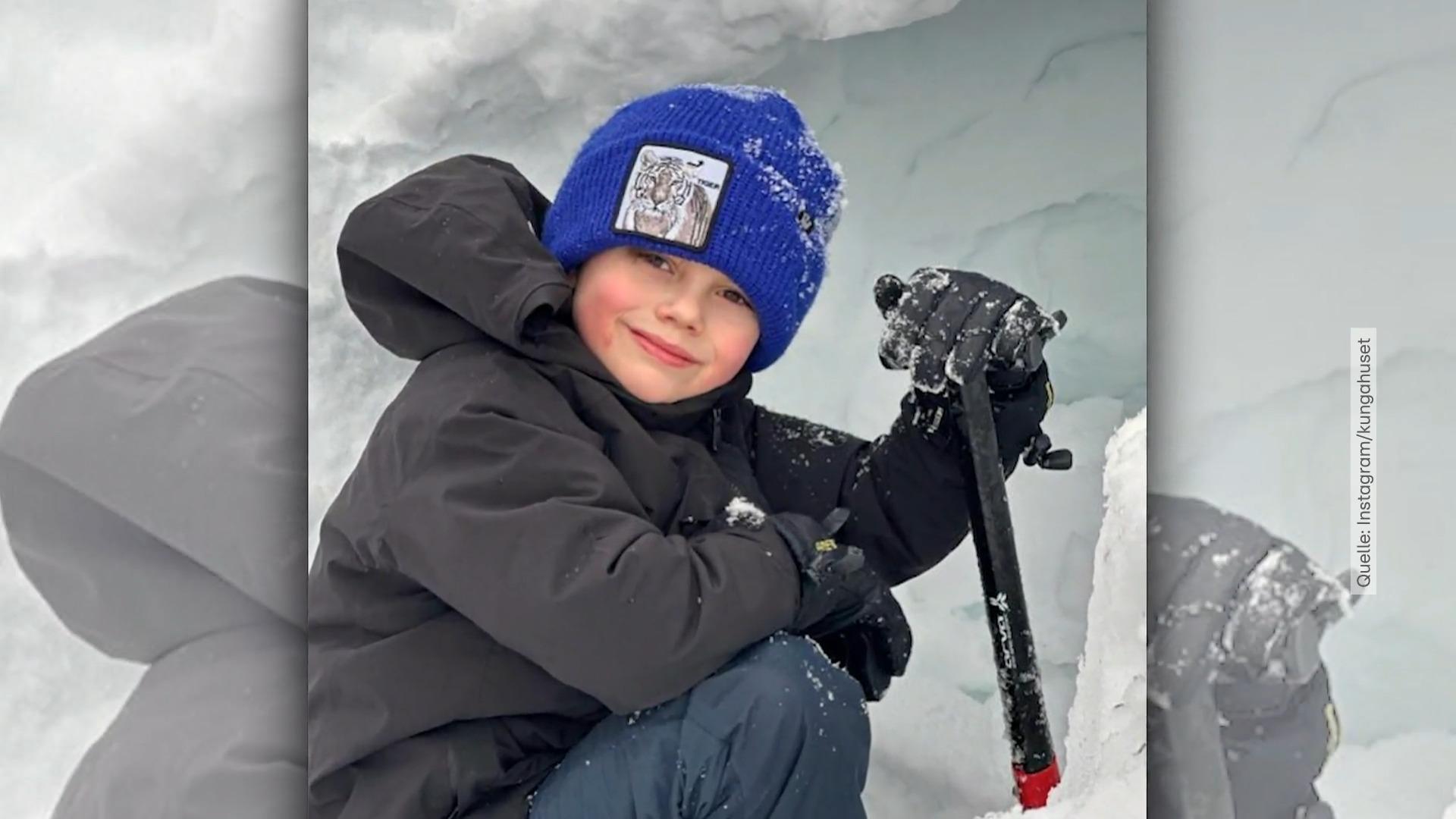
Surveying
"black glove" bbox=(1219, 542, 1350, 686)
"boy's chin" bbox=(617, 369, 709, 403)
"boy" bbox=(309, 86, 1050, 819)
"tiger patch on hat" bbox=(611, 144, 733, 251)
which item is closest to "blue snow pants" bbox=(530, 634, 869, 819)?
"boy" bbox=(309, 86, 1050, 819)

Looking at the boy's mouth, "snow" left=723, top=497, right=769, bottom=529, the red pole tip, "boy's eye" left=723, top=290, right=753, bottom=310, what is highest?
"boy's eye" left=723, top=290, right=753, bottom=310

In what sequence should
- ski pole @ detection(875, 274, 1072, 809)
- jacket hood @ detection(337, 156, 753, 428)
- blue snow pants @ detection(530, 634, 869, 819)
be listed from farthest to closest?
ski pole @ detection(875, 274, 1072, 809), jacket hood @ detection(337, 156, 753, 428), blue snow pants @ detection(530, 634, 869, 819)

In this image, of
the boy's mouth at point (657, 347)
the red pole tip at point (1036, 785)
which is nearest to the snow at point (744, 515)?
the boy's mouth at point (657, 347)

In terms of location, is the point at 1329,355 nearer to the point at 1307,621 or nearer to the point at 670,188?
the point at 1307,621

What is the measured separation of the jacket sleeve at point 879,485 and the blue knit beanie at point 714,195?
12 centimetres

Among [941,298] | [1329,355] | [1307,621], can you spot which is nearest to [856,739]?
[941,298]

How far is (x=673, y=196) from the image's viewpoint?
119cm

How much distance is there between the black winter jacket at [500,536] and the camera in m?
1.09

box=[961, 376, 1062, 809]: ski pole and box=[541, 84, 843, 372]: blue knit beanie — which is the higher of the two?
box=[541, 84, 843, 372]: blue knit beanie

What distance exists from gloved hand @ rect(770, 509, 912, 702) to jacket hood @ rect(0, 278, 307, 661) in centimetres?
47

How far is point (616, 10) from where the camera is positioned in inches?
53.4

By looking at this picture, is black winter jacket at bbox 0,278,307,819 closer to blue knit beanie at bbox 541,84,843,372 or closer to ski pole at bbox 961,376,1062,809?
blue knit beanie at bbox 541,84,843,372

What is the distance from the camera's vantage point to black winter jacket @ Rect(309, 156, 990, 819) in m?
1.09

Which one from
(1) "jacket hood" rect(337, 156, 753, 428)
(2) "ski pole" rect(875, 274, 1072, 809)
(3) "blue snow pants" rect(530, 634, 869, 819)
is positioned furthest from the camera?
(2) "ski pole" rect(875, 274, 1072, 809)
